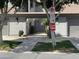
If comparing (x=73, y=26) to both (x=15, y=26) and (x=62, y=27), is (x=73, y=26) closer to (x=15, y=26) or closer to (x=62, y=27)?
(x=62, y=27)

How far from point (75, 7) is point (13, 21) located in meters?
7.84

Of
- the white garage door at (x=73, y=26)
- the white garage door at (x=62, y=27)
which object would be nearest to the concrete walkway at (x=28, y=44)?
the white garage door at (x=62, y=27)

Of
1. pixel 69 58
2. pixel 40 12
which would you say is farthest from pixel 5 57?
pixel 40 12

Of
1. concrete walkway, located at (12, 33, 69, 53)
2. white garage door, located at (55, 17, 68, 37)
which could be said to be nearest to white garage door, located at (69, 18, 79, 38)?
white garage door, located at (55, 17, 68, 37)

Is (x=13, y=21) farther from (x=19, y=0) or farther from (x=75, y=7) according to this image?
(x=19, y=0)

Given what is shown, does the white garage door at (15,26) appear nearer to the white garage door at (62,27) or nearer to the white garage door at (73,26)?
the white garage door at (62,27)

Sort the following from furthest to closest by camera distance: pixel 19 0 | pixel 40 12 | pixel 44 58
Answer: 1. pixel 40 12
2. pixel 19 0
3. pixel 44 58

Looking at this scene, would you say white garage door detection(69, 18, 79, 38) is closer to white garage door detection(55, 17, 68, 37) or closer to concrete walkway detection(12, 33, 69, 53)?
white garage door detection(55, 17, 68, 37)

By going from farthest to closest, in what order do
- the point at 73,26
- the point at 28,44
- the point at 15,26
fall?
the point at 15,26, the point at 73,26, the point at 28,44

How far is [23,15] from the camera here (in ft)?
126

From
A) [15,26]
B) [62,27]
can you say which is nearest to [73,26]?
[62,27]

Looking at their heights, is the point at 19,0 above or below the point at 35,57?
above

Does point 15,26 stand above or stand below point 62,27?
above

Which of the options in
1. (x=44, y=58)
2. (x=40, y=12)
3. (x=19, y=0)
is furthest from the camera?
(x=40, y=12)
